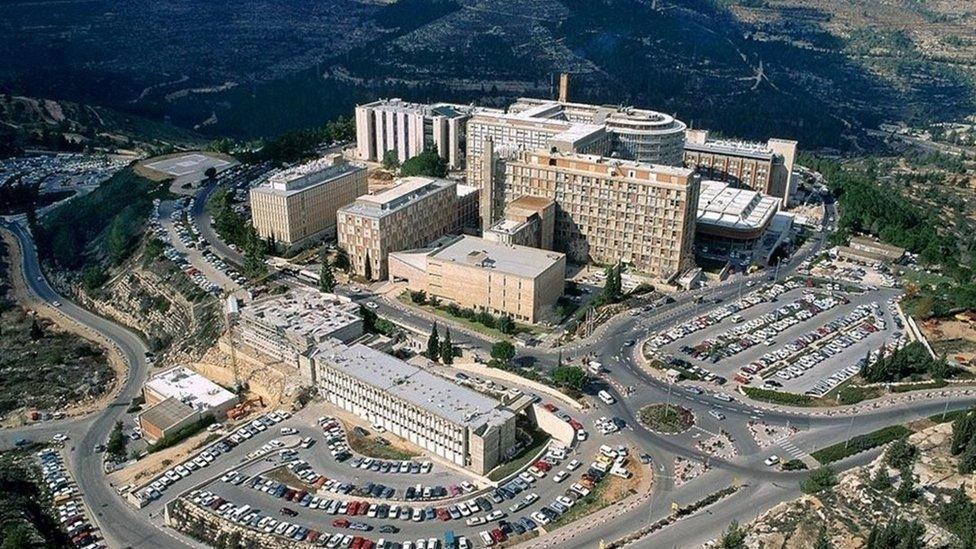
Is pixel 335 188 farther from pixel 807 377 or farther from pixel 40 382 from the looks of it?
pixel 807 377

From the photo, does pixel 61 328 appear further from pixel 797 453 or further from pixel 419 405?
pixel 797 453

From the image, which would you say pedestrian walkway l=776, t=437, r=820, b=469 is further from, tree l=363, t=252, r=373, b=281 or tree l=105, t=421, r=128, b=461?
tree l=105, t=421, r=128, b=461

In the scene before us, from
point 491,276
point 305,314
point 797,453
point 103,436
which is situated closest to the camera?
point 797,453

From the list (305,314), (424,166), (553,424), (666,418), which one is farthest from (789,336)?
(424,166)

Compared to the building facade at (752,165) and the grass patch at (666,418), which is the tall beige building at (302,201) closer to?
the grass patch at (666,418)

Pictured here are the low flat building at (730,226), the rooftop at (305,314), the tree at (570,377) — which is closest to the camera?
the tree at (570,377)

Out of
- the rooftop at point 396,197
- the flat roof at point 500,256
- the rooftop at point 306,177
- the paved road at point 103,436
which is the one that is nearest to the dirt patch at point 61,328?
the paved road at point 103,436
